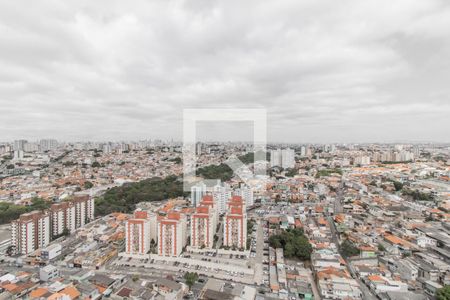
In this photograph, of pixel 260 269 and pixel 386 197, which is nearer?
pixel 260 269

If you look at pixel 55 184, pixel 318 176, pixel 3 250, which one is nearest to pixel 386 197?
pixel 318 176

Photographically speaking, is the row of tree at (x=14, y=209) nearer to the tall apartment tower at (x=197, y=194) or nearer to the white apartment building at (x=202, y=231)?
the tall apartment tower at (x=197, y=194)

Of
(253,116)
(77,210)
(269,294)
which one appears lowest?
(269,294)

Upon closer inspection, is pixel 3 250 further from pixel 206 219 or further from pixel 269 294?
pixel 269 294

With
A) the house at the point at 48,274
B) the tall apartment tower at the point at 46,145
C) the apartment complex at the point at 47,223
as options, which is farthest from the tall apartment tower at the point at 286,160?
the tall apartment tower at the point at 46,145

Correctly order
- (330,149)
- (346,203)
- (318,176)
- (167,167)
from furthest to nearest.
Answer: (330,149) → (167,167) → (318,176) → (346,203)

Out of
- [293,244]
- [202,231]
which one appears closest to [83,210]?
[202,231]

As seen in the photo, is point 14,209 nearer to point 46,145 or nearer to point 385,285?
point 385,285
